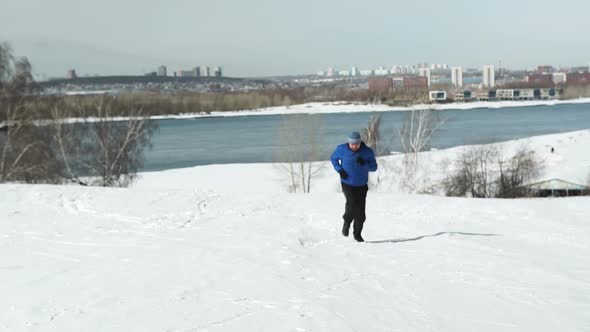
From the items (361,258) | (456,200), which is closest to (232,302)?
(361,258)

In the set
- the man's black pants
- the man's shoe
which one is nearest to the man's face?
the man's black pants

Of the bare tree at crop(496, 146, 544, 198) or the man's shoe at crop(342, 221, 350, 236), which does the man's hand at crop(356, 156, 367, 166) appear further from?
the bare tree at crop(496, 146, 544, 198)

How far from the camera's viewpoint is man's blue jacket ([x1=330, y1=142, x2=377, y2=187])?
754 centimetres

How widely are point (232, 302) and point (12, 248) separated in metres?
3.33

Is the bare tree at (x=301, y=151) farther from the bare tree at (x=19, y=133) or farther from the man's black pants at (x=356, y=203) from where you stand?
the man's black pants at (x=356, y=203)

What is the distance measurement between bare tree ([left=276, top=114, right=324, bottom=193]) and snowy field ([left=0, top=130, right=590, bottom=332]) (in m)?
22.2

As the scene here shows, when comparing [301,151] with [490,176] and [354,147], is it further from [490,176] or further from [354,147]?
[354,147]

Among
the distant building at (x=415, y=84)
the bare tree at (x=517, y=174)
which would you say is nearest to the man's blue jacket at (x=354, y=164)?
the bare tree at (x=517, y=174)

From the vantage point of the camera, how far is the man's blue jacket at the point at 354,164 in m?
7.54

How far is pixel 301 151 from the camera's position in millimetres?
36719

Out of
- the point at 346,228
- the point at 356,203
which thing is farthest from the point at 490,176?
the point at 356,203

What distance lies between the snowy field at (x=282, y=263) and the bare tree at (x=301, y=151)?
72.9ft

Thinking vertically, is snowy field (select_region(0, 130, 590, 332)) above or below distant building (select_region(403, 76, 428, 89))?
below

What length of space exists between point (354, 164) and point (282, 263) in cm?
188
